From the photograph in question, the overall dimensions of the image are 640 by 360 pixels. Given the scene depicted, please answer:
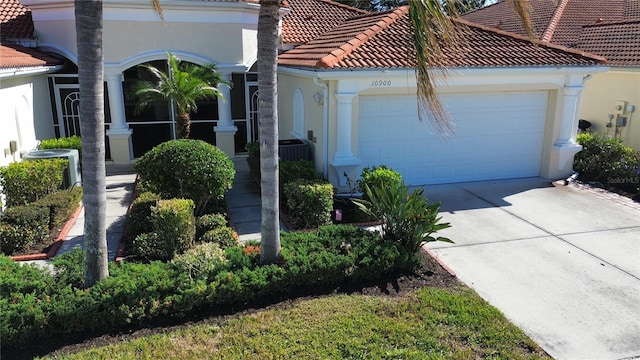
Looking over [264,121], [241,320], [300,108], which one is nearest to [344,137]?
[300,108]

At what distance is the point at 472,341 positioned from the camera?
5.75m

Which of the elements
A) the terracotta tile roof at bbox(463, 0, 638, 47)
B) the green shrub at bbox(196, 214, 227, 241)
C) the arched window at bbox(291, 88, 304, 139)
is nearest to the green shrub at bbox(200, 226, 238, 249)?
the green shrub at bbox(196, 214, 227, 241)

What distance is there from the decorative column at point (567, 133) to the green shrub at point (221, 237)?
364 inches

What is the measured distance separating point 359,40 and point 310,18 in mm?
7837

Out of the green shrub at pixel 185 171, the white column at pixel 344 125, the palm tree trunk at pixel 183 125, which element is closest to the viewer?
the green shrub at pixel 185 171

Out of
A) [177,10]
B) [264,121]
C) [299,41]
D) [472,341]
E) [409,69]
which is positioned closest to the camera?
[472,341]

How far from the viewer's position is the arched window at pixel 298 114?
13500 mm

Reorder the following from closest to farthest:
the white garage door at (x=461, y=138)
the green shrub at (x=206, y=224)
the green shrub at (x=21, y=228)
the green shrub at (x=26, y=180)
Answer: the green shrub at (x=21, y=228)
the green shrub at (x=206, y=224)
the green shrub at (x=26, y=180)
the white garage door at (x=461, y=138)

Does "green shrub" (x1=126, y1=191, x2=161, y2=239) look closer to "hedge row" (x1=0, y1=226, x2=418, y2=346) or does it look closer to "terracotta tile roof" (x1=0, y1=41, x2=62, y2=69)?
"hedge row" (x1=0, y1=226, x2=418, y2=346)

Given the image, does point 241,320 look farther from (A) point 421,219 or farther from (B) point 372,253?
(A) point 421,219

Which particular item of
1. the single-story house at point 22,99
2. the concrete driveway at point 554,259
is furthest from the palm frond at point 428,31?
the single-story house at point 22,99

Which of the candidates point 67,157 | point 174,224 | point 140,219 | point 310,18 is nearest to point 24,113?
point 67,157

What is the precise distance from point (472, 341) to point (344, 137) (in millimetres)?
6301

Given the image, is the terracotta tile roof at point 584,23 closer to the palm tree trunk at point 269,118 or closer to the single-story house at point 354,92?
the single-story house at point 354,92
